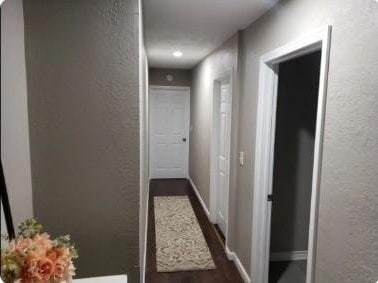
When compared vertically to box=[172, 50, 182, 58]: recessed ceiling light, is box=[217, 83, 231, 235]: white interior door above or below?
below

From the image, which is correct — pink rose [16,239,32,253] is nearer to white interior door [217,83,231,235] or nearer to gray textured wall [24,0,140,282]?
gray textured wall [24,0,140,282]

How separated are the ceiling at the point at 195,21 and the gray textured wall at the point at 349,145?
561 mm

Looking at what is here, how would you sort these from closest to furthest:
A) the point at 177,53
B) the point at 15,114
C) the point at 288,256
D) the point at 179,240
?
the point at 15,114
the point at 288,256
the point at 179,240
the point at 177,53

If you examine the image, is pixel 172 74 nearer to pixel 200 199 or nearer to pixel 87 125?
pixel 200 199

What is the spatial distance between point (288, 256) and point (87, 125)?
2.58 metres

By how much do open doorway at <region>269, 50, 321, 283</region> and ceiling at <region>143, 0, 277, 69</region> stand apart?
73 cm

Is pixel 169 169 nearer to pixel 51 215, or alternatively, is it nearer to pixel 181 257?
pixel 181 257

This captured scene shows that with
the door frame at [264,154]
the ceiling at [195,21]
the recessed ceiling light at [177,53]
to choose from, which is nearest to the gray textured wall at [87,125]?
the ceiling at [195,21]

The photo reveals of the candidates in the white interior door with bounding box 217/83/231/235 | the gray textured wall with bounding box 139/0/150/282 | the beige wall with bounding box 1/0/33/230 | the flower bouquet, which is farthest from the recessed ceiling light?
the flower bouquet

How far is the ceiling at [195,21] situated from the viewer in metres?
2.04

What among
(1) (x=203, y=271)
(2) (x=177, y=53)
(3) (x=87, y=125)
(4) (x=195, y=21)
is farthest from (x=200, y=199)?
(3) (x=87, y=125)

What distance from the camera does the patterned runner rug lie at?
2809mm

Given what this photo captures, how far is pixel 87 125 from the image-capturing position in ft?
5.56

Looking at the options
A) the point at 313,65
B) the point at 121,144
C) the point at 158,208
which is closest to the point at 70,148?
the point at 121,144
